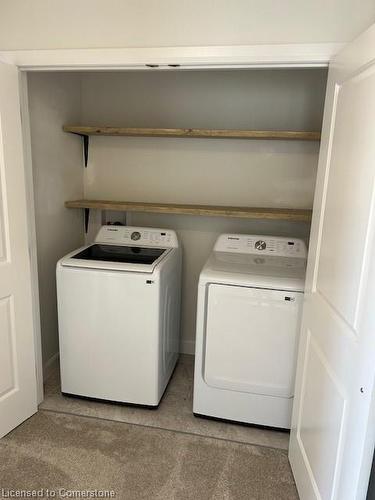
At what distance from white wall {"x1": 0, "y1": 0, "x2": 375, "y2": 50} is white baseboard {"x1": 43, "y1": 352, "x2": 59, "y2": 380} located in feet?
6.56

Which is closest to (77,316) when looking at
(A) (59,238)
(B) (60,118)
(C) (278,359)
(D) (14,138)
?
(A) (59,238)

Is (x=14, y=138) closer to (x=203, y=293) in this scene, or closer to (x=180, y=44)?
(x=180, y=44)

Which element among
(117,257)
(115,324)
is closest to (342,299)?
(115,324)

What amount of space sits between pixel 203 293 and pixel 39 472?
3.92ft

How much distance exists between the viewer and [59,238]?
8.53ft

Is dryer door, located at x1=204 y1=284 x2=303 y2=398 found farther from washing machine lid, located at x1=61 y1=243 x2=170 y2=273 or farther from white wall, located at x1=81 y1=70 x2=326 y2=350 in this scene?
white wall, located at x1=81 y1=70 x2=326 y2=350

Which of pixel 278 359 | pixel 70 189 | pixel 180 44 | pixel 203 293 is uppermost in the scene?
pixel 180 44

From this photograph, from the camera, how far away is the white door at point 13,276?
1.79 meters

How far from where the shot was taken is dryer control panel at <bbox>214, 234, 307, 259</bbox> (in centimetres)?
241

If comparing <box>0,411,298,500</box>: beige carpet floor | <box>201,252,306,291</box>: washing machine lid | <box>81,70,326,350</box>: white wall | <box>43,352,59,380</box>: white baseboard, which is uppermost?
<box>81,70,326,350</box>: white wall

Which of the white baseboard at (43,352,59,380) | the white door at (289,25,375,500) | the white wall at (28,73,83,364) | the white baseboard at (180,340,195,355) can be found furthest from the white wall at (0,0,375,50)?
the white baseboard at (180,340,195,355)

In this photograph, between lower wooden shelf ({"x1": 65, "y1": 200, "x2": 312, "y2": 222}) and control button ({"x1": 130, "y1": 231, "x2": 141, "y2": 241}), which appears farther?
control button ({"x1": 130, "y1": 231, "x2": 141, "y2": 241})

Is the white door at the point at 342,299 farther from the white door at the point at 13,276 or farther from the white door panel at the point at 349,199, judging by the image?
the white door at the point at 13,276

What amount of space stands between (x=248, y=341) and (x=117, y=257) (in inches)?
38.9
